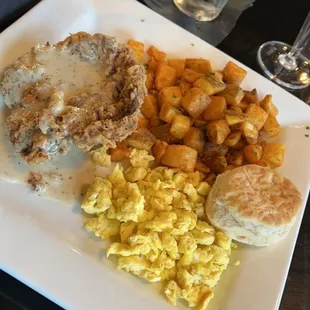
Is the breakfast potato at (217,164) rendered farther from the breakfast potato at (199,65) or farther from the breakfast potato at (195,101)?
the breakfast potato at (199,65)

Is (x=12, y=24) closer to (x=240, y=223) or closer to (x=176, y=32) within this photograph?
(x=176, y=32)

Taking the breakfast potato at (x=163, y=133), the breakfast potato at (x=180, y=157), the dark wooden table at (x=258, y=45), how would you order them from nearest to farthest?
1. the dark wooden table at (x=258, y=45)
2. the breakfast potato at (x=180, y=157)
3. the breakfast potato at (x=163, y=133)

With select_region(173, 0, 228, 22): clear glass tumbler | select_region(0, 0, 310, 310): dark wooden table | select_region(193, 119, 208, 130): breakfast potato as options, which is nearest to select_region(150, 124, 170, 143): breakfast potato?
select_region(193, 119, 208, 130): breakfast potato

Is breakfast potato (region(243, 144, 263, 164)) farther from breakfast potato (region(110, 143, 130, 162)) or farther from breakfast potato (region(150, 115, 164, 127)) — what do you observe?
breakfast potato (region(110, 143, 130, 162))

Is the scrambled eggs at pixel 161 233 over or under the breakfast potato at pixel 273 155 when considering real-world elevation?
under

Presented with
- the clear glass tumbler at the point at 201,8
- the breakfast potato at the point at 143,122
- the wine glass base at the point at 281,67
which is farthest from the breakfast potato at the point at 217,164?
the clear glass tumbler at the point at 201,8

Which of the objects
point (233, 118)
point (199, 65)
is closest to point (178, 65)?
point (199, 65)
